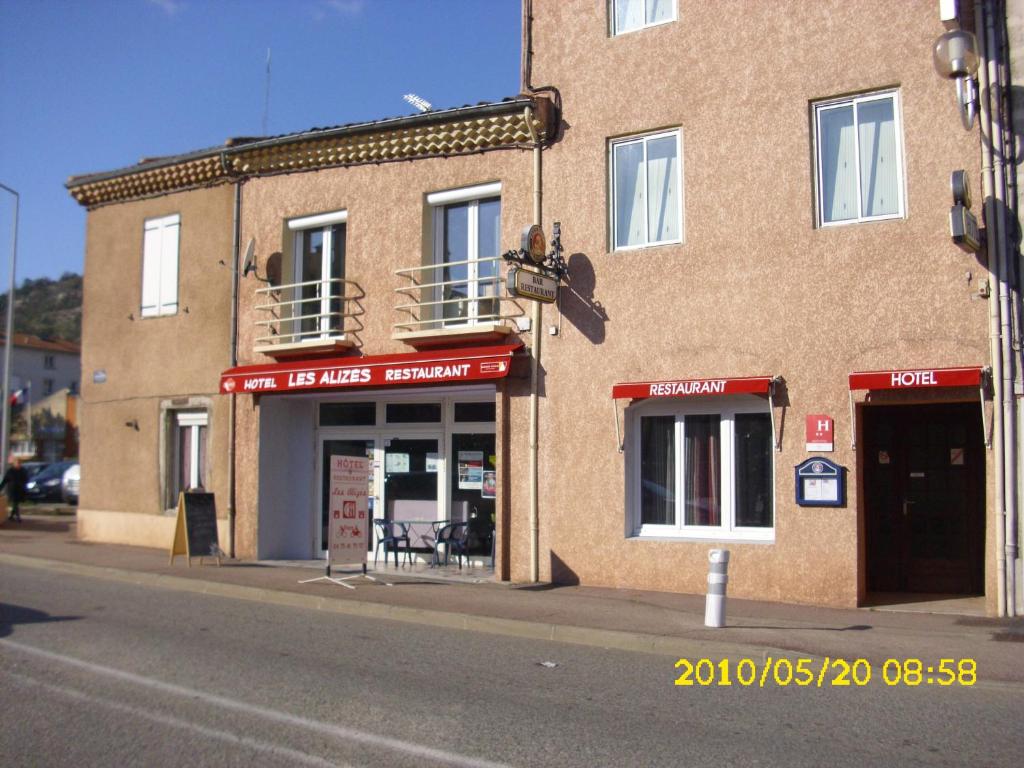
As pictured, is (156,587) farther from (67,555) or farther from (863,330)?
(863,330)

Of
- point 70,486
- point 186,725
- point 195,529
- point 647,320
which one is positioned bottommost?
point 186,725

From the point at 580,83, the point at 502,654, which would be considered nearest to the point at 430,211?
the point at 580,83

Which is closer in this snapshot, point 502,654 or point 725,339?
point 502,654

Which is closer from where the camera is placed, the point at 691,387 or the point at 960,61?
the point at 960,61

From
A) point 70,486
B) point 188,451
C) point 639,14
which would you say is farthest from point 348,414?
point 70,486

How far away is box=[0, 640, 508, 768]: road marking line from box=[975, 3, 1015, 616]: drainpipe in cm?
716

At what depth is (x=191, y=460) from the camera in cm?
1750

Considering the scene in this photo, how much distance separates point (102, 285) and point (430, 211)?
792 centimetres

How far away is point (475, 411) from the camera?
15.1 m

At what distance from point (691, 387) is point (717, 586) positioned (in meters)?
3.07

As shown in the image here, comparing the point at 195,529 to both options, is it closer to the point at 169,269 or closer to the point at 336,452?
Answer: the point at 336,452

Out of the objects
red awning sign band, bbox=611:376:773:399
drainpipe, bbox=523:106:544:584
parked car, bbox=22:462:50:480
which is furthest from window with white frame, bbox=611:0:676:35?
parked car, bbox=22:462:50:480

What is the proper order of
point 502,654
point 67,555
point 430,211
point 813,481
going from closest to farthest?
point 502,654, point 813,481, point 430,211, point 67,555

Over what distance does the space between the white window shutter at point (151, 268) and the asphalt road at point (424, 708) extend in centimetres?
926
